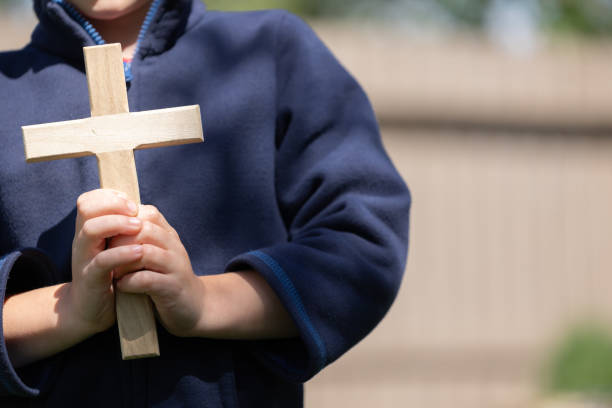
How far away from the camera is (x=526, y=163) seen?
7172 millimetres

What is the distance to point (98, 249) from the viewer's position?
130 centimetres

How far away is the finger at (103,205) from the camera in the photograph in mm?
1273

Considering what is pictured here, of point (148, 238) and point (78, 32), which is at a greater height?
point (78, 32)

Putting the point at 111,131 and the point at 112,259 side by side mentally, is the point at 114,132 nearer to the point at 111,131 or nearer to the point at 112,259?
the point at 111,131

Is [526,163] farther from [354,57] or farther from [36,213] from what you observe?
[36,213]

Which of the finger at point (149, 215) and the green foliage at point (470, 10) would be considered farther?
the green foliage at point (470, 10)

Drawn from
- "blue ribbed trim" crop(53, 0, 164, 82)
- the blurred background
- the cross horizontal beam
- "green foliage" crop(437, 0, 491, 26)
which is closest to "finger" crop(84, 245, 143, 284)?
the cross horizontal beam

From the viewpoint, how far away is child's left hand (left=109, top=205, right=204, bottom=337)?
1.28 meters

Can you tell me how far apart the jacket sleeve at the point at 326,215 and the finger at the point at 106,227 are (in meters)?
0.23

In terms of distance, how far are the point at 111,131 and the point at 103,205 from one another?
0.14 m

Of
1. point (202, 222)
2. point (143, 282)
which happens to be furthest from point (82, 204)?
point (202, 222)

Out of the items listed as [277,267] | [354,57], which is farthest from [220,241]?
[354,57]

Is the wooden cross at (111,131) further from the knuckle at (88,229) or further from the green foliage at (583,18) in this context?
the green foliage at (583,18)

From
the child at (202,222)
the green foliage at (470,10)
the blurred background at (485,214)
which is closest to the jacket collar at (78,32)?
the child at (202,222)
